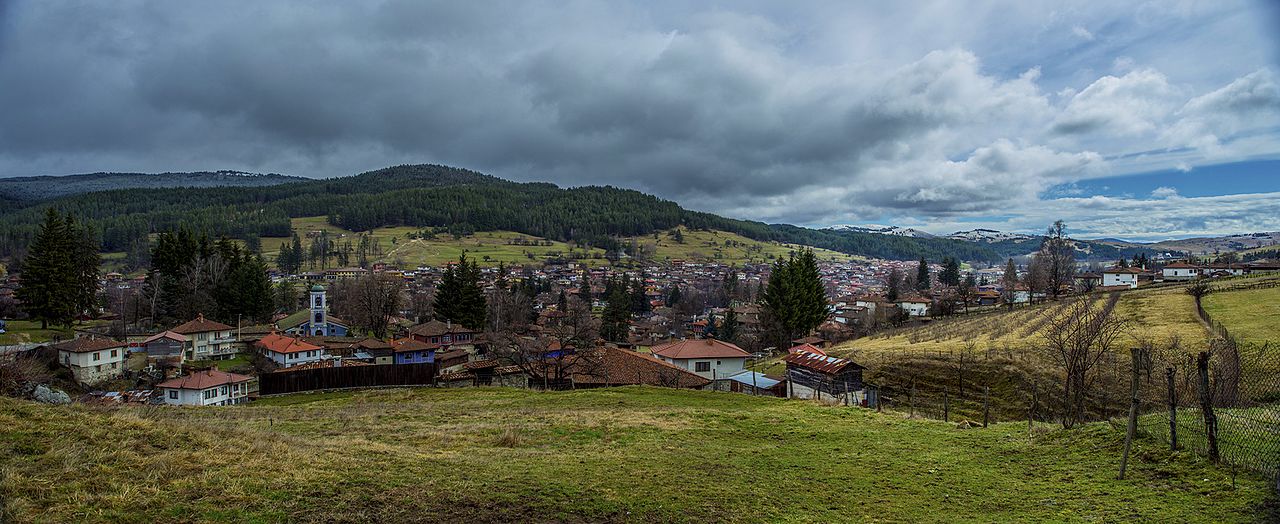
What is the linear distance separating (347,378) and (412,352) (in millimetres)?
15538

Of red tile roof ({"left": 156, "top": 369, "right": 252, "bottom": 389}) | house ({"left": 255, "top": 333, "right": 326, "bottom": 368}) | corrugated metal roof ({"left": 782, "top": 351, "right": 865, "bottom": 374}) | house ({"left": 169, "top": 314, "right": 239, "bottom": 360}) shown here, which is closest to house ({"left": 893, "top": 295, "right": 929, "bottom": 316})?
corrugated metal roof ({"left": 782, "top": 351, "right": 865, "bottom": 374})

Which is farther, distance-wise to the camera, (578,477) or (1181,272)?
(1181,272)

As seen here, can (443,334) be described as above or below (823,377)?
below

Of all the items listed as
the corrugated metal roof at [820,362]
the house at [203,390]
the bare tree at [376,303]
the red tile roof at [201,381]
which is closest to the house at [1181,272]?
the corrugated metal roof at [820,362]

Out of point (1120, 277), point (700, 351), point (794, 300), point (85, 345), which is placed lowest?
point (700, 351)

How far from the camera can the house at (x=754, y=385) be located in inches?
1244

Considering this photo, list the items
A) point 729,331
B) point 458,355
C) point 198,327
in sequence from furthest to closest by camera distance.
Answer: point 729,331, point 458,355, point 198,327

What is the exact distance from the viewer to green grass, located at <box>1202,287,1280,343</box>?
93.4ft

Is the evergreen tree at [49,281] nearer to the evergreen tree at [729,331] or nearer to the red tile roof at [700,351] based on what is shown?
the red tile roof at [700,351]

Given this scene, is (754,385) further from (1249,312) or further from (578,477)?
(1249,312)

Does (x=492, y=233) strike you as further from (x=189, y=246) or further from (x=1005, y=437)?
(x=1005, y=437)

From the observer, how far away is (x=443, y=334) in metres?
54.6

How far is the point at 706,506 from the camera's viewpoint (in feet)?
27.8

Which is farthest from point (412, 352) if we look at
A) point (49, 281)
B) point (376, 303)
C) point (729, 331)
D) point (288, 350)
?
point (729, 331)
